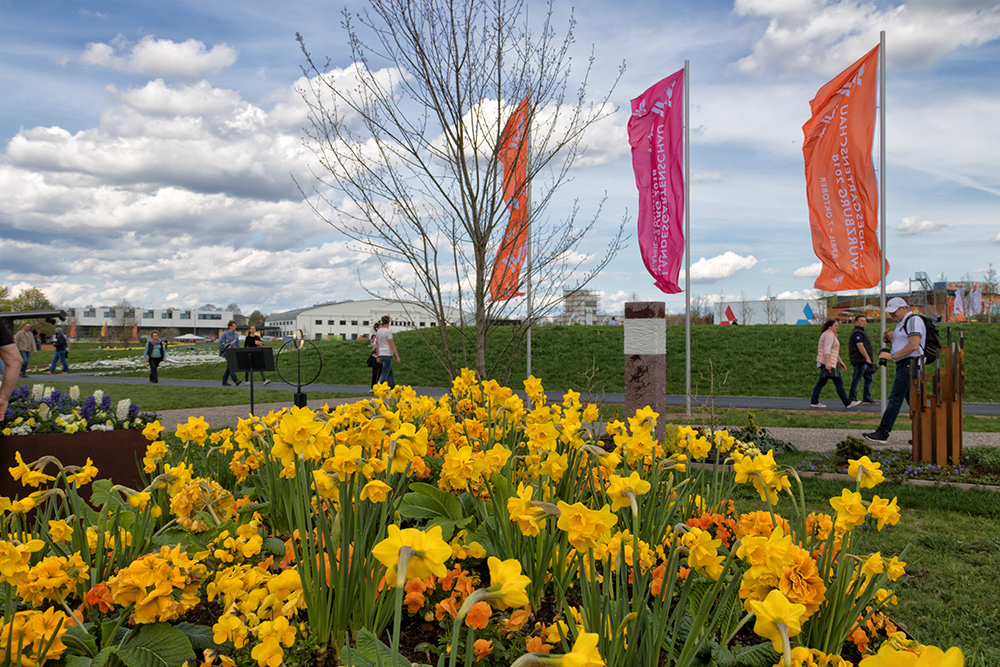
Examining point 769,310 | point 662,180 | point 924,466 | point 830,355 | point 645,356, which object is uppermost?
point 662,180

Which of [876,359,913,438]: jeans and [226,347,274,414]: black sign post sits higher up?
[226,347,274,414]: black sign post

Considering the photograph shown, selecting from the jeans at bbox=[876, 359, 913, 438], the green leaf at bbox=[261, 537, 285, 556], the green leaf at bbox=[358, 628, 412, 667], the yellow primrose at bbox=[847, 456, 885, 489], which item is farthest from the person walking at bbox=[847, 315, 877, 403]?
the green leaf at bbox=[358, 628, 412, 667]

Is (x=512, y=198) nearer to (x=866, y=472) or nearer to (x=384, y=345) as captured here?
(x=866, y=472)

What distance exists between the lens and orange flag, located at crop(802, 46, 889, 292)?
367 inches

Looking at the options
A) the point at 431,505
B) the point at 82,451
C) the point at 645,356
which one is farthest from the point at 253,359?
the point at 431,505

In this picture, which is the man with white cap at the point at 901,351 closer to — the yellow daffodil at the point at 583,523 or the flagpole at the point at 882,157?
the flagpole at the point at 882,157

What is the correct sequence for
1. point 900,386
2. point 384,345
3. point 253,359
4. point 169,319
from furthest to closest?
1. point 169,319
2. point 384,345
3. point 253,359
4. point 900,386

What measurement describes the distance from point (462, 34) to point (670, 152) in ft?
20.5

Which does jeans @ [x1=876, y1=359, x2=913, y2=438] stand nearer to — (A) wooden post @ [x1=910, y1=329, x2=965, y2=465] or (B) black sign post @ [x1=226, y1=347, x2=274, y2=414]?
(A) wooden post @ [x1=910, y1=329, x2=965, y2=465]

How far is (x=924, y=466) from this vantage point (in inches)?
218

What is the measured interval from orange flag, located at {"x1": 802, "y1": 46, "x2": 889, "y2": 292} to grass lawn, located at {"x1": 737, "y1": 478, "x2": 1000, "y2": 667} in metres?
5.56

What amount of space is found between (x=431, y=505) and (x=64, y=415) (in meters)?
4.38

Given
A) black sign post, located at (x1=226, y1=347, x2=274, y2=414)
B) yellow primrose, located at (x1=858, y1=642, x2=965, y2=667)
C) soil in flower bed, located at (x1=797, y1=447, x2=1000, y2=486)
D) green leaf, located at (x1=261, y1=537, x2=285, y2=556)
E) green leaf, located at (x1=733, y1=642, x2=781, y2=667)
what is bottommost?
soil in flower bed, located at (x1=797, y1=447, x2=1000, y2=486)

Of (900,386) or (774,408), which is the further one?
(774,408)
